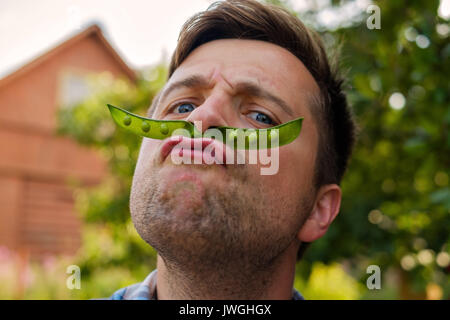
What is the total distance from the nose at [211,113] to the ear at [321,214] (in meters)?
0.79

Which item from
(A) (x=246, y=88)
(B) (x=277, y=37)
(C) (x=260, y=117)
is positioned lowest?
(C) (x=260, y=117)

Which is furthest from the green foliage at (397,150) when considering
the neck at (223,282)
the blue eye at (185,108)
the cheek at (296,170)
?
the blue eye at (185,108)

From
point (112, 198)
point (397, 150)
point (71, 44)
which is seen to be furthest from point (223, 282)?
point (71, 44)

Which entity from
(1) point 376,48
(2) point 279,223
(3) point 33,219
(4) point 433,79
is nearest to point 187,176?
(2) point 279,223

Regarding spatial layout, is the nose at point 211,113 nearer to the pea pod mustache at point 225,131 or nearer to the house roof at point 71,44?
the pea pod mustache at point 225,131

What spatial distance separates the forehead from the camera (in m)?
2.38

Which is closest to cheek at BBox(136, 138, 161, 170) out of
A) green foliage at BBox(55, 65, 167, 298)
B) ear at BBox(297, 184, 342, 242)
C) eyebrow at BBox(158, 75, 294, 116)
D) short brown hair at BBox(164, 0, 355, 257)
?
eyebrow at BBox(158, 75, 294, 116)

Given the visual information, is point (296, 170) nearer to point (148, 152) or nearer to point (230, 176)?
point (230, 176)

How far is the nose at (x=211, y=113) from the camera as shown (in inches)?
81.6

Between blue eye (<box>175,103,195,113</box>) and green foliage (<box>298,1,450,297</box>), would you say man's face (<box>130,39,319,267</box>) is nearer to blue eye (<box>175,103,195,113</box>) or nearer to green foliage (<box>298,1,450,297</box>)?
blue eye (<box>175,103,195,113</box>)

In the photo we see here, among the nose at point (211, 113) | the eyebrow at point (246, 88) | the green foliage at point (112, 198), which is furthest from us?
the green foliage at point (112, 198)

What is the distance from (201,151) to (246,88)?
20.6 inches

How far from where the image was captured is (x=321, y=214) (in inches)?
105

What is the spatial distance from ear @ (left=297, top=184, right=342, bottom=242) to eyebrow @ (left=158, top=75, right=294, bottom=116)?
59 centimetres
